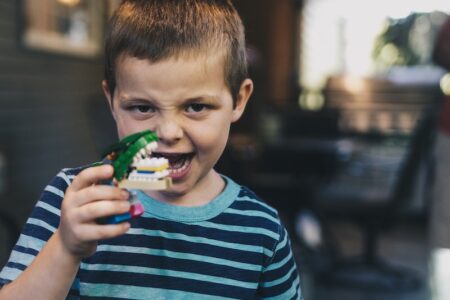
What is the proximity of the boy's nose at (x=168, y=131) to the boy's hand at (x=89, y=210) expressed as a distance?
0.53 ft

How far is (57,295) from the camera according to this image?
3.30 ft

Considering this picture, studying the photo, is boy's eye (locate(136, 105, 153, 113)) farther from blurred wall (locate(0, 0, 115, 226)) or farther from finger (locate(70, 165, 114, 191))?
blurred wall (locate(0, 0, 115, 226))

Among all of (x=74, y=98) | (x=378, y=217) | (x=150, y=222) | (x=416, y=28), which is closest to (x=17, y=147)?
(x=74, y=98)

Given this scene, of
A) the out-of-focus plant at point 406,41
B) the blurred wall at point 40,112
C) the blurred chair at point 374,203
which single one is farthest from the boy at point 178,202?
the out-of-focus plant at point 406,41

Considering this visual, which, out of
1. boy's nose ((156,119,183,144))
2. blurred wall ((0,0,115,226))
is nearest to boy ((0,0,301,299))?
boy's nose ((156,119,183,144))

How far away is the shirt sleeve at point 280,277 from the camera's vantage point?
1259 millimetres

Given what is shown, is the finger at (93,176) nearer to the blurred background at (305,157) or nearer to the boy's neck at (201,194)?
the boy's neck at (201,194)

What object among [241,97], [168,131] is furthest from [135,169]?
[241,97]

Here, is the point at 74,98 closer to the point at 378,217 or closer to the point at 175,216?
the point at 378,217

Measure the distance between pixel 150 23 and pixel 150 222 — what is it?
34cm

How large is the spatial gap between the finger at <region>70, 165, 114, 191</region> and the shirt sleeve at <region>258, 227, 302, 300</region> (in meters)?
0.43

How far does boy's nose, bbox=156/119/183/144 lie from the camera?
3.55ft

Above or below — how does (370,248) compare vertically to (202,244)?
below

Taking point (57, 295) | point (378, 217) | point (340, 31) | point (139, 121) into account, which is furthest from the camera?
point (340, 31)
